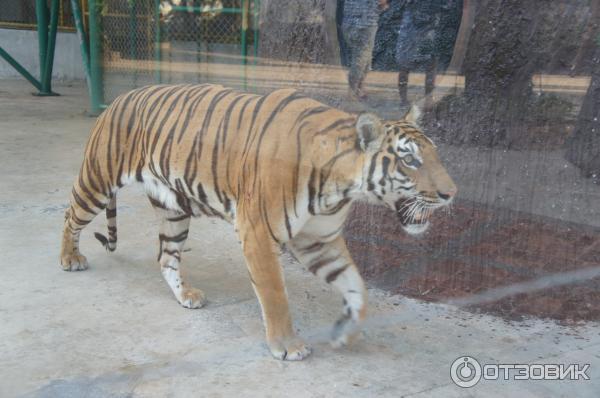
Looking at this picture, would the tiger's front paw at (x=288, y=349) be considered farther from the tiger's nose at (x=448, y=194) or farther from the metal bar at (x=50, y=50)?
the metal bar at (x=50, y=50)

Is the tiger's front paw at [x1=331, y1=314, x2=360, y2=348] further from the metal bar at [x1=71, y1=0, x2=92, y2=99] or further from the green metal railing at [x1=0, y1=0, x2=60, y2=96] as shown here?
the green metal railing at [x1=0, y1=0, x2=60, y2=96]

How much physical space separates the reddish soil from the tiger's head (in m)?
0.13

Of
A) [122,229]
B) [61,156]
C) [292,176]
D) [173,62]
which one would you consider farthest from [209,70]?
[61,156]

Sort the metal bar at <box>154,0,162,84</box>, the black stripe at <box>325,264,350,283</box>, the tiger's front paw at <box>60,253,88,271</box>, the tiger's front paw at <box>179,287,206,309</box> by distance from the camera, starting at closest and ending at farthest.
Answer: the black stripe at <box>325,264,350,283</box> → the metal bar at <box>154,0,162,84</box> → the tiger's front paw at <box>179,287,206,309</box> → the tiger's front paw at <box>60,253,88,271</box>

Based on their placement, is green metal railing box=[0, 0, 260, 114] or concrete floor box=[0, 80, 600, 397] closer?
concrete floor box=[0, 80, 600, 397]

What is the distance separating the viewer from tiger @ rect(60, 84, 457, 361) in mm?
2424

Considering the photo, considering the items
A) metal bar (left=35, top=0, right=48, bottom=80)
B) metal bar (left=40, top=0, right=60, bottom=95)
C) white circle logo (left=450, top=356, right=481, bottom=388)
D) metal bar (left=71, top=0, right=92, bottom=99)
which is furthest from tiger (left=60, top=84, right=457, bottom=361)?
metal bar (left=35, top=0, right=48, bottom=80)

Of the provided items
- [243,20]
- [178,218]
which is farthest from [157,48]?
[178,218]

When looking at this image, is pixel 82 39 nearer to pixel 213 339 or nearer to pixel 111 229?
pixel 111 229

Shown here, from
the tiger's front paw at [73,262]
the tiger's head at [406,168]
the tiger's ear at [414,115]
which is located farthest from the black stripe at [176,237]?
the tiger's ear at [414,115]

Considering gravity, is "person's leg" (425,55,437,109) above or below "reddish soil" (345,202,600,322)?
above

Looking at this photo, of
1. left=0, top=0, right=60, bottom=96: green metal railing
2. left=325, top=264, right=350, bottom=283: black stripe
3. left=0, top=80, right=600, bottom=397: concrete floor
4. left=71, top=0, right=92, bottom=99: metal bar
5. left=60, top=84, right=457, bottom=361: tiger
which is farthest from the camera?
left=0, top=0, right=60, bottom=96: green metal railing

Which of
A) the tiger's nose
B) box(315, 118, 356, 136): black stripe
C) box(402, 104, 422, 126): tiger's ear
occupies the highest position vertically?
box(402, 104, 422, 126): tiger's ear

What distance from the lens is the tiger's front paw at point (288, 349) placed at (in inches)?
112
